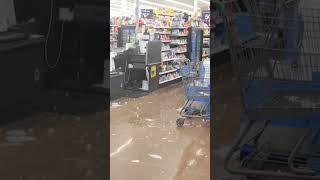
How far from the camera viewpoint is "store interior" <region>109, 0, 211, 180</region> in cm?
372

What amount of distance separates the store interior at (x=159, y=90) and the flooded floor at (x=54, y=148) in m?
0.20

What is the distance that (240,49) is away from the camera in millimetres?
2283

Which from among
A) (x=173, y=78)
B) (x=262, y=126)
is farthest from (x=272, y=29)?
(x=173, y=78)

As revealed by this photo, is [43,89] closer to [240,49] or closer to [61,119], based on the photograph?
[61,119]

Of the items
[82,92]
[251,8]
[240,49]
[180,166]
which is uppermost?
[251,8]

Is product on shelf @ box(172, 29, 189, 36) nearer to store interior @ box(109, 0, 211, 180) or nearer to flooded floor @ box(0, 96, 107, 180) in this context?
store interior @ box(109, 0, 211, 180)

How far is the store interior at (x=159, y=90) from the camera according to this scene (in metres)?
3.72

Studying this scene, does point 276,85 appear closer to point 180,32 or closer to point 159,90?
point 159,90

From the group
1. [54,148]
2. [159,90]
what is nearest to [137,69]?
[159,90]

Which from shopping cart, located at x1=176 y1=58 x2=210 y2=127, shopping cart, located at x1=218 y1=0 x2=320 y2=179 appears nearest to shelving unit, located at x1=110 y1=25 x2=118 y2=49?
shopping cart, located at x1=176 y1=58 x2=210 y2=127

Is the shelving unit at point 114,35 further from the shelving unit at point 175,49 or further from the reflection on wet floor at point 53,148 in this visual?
the reflection on wet floor at point 53,148

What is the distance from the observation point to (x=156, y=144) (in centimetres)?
439

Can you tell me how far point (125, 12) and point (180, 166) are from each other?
6.04 m

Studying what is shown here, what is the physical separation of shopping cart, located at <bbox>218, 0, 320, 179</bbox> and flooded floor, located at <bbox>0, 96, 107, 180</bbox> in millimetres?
1198
